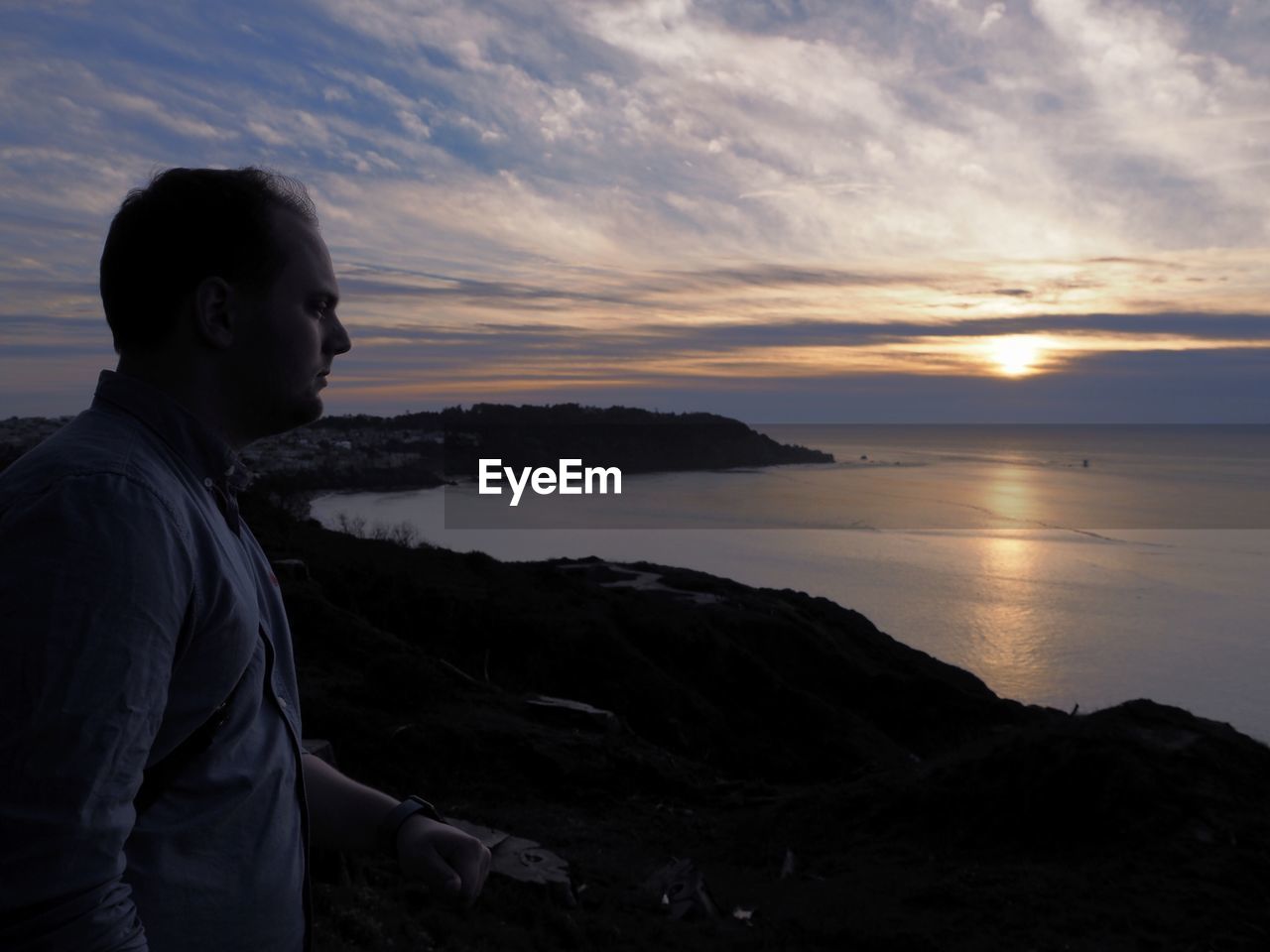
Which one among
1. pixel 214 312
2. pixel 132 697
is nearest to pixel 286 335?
pixel 214 312

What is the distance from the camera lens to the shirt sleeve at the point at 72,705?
0.98m

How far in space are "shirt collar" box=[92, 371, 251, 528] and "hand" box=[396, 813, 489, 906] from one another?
0.65m

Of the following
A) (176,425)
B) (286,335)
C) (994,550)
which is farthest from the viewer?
(994,550)

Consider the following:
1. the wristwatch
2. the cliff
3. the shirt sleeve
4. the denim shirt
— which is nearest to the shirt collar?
the denim shirt

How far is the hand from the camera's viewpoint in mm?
1554

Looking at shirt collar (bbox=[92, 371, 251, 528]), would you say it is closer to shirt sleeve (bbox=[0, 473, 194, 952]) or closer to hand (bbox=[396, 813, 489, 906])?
shirt sleeve (bbox=[0, 473, 194, 952])

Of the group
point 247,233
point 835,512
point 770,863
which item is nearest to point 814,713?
point 770,863

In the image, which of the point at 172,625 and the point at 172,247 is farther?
the point at 172,247

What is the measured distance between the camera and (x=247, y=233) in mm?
1341

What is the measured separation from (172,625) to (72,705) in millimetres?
126

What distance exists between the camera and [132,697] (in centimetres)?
104

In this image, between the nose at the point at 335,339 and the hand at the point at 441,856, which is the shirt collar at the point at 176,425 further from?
the hand at the point at 441,856

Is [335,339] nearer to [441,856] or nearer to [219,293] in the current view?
[219,293]

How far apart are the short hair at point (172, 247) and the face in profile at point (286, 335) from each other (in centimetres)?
4
